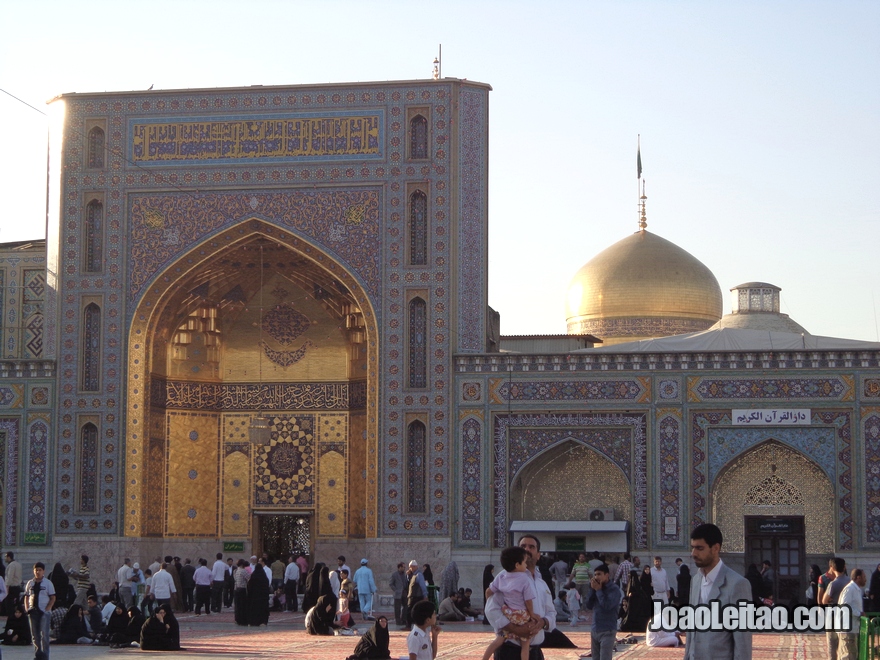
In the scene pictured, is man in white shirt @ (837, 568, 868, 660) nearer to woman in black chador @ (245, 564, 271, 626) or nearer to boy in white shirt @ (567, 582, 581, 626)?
boy in white shirt @ (567, 582, 581, 626)

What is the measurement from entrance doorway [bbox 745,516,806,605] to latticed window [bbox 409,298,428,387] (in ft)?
16.0

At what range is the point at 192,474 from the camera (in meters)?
22.1

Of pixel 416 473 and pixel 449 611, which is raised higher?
pixel 416 473

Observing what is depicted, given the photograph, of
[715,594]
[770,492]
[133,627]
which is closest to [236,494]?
[770,492]

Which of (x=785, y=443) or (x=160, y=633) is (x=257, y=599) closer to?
(x=160, y=633)

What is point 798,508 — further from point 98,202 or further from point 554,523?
point 98,202

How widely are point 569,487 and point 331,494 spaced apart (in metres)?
3.94

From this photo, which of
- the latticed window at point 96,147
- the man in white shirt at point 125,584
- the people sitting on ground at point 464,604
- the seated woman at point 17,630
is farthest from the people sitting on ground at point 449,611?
the latticed window at point 96,147

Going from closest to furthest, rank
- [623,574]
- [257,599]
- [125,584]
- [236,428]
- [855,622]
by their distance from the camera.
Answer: [855,622] < [257,599] < [623,574] < [125,584] < [236,428]

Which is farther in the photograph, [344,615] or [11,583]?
[11,583]

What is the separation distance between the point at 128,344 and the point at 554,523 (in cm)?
661

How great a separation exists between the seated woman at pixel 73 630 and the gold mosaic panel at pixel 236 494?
8.43 m

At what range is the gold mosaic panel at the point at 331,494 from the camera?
22.1 meters

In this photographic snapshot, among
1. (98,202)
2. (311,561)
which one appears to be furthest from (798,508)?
(98,202)
